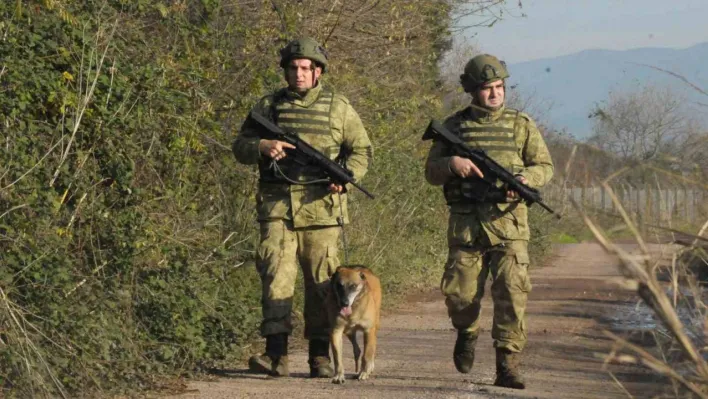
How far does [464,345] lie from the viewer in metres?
8.47

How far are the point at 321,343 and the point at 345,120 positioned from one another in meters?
1.49

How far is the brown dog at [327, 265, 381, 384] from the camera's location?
8352 millimetres

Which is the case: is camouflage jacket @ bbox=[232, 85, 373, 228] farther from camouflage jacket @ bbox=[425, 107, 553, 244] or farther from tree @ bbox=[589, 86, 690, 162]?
tree @ bbox=[589, 86, 690, 162]

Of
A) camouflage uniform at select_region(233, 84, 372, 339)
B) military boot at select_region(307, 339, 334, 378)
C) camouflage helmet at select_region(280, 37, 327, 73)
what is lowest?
military boot at select_region(307, 339, 334, 378)

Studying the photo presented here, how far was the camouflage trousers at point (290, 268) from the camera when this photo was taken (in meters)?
8.55

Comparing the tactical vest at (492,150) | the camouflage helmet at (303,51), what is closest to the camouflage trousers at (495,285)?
the tactical vest at (492,150)

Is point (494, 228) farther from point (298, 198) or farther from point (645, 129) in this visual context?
point (645, 129)

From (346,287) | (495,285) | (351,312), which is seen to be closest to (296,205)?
(346,287)

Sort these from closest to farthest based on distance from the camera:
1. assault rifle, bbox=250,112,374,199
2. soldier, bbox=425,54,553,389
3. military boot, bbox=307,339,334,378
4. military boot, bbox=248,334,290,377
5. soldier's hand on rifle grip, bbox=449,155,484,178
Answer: soldier's hand on rifle grip, bbox=449,155,484,178, soldier, bbox=425,54,553,389, assault rifle, bbox=250,112,374,199, military boot, bbox=248,334,290,377, military boot, bbox=307,339,334,378

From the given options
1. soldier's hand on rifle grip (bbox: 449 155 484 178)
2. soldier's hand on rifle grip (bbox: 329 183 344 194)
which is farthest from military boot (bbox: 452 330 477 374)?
soldier's hand on rifle grip (bbox: 329 183 344 194)

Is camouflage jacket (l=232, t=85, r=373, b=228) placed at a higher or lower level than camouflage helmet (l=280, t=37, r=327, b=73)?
lower

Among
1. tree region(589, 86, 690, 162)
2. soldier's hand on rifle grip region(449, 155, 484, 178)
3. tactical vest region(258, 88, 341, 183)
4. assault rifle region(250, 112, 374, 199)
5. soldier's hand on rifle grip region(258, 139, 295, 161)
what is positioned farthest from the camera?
tactical vest region(258, 88, 341, 183)

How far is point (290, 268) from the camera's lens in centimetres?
859

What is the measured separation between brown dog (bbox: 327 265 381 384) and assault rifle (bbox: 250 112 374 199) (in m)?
0.60
